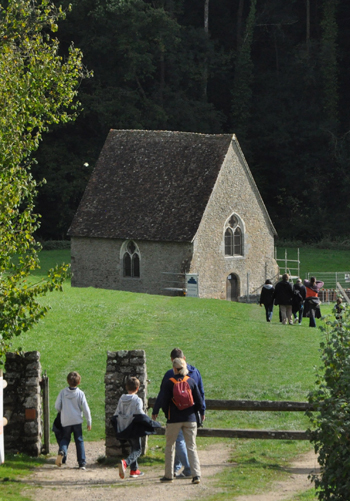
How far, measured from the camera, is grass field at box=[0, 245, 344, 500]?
16266 mm

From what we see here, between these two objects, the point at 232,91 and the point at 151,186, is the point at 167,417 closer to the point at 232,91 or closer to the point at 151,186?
the point at 151,186

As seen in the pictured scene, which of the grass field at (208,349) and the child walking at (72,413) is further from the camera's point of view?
the grass field at (208,349)

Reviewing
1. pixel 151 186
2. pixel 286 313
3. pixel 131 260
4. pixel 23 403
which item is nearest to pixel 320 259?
pixel 151 186

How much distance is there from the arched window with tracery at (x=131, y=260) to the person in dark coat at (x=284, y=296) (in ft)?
51.9

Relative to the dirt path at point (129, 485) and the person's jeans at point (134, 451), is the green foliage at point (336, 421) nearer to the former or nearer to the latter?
the dirt path at point (129, 485)

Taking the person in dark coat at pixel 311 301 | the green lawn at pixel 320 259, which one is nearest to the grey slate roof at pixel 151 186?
the person in dark coat at pixel 311 301

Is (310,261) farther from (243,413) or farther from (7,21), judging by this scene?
(7,21)

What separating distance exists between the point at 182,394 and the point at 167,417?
0.47 meters

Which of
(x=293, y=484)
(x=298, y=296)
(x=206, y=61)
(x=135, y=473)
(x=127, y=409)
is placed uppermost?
(x=206, y=61)

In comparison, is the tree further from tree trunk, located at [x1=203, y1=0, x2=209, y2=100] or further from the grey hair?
tree trunk, located at [x1=203, y1=0, x2=209, y2=100]

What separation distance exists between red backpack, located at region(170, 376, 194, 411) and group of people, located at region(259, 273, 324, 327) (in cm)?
1633

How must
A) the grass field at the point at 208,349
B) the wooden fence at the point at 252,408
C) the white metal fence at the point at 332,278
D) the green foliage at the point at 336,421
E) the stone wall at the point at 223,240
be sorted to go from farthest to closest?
the white metal fence at the point at 332,278
the stone wall at the point at 223,240
the grass field at the point at 208,349
the wooden fence at the point at 252,408
the green foliage at the point at 336,421

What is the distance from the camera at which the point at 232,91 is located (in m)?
77.1

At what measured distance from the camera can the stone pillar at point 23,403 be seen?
14656 millimetres
